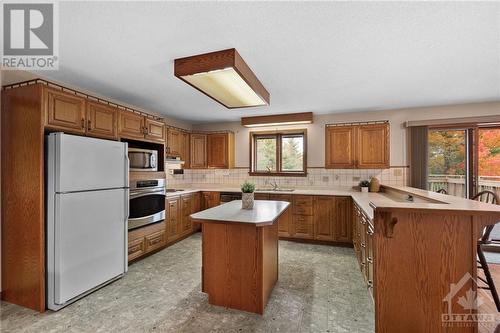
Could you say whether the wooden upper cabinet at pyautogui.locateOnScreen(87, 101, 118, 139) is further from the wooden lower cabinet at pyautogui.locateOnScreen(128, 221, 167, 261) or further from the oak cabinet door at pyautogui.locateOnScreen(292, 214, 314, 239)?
the oak cabinet door at pyautogui.locateOnScreen(292, 214, 314, 239)

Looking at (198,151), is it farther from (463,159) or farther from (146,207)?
(463,159)

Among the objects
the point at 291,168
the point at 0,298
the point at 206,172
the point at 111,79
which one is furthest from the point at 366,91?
the point at 0,298

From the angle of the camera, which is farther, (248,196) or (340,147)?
(340,147)

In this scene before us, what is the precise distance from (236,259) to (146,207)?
70.2 inches

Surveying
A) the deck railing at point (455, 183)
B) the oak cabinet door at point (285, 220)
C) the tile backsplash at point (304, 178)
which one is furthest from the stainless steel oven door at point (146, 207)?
the deck railing at point (455, 183)

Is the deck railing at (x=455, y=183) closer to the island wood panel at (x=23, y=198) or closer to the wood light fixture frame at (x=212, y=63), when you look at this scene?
the wood light fixture frame at (x=212, y=63)

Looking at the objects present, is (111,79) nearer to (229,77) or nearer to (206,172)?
(229,77)

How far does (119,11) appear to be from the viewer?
1504 millimetres

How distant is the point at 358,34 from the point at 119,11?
1753mm

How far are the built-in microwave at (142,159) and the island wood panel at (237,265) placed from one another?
5.25ft

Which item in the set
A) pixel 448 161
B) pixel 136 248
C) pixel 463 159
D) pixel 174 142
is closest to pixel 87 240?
pixel 136 248

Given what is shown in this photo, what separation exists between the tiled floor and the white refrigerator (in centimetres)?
20

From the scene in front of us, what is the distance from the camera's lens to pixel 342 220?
3.74 m

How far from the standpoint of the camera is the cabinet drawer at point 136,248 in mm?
2965
